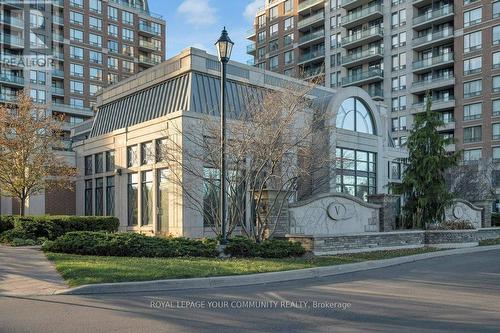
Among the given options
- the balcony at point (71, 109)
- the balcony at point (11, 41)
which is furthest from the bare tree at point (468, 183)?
the balcony at point (71, 109)

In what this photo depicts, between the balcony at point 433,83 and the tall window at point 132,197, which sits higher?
the balcony at point 433,83

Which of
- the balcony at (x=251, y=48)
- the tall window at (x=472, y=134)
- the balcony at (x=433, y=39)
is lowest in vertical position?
the tall window at (x=472, y=134)

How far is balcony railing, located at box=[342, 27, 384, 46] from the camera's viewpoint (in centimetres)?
7031

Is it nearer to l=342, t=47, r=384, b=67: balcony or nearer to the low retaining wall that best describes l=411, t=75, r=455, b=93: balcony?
l=342, t=47, r=384, b=67: balcony

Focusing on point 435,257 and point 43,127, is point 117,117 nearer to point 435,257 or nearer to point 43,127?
point 43,127

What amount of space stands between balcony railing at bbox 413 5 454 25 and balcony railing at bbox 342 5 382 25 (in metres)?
5.89

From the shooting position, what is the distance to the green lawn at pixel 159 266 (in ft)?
37.2

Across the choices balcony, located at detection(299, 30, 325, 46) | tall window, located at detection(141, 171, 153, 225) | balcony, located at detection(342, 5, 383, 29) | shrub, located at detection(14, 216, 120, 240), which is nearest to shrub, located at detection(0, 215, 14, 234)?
shrub, located at detection(14, 216, 120, 240)

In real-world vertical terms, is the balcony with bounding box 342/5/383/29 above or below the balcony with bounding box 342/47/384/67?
above

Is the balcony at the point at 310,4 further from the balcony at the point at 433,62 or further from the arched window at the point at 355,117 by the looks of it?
the arched window at the point at 355,117

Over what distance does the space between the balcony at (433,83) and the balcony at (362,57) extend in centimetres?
683

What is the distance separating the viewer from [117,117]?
105 ft

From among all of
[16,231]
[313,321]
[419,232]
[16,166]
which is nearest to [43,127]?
[16,166]

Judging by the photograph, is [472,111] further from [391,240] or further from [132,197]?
[132,197]
